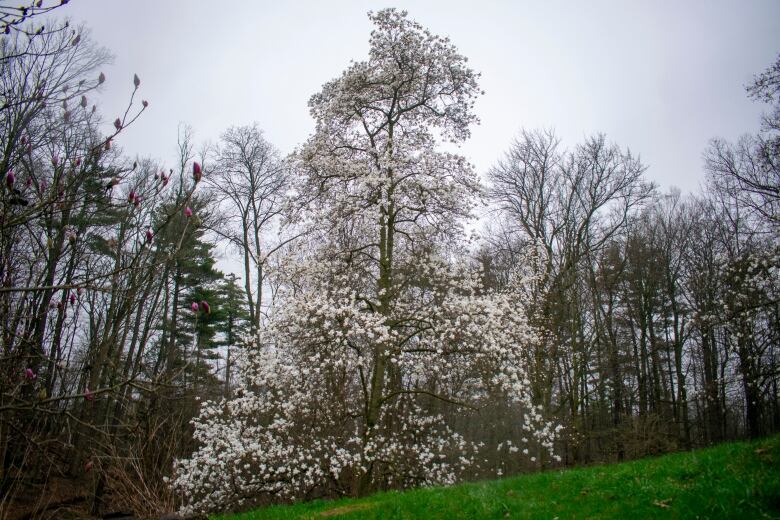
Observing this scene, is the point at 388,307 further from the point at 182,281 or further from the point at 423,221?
the point at 182,281

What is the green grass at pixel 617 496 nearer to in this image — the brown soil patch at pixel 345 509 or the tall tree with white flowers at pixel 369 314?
the brown soil patch at pixel 345 509

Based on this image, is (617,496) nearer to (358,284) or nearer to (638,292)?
(358,284)

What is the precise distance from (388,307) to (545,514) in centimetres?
628

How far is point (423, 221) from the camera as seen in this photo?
1279 centimetres

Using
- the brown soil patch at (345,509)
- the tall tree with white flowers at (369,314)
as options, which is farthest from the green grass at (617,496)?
the tall tree with white flowers at (369,314)

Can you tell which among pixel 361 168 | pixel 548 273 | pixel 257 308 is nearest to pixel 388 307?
pixel 361 168

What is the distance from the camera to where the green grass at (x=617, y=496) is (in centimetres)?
464

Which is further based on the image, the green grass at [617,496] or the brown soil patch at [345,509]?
the brown soil patch at [345,509]

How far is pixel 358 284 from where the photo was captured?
41.9 ft

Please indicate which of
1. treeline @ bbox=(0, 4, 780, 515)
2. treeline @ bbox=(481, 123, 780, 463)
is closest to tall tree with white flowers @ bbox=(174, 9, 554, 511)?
treeline @ bbox=(0, 4, 780, 515)

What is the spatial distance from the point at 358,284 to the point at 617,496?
7.95m

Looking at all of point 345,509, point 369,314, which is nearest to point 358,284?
point 369,314

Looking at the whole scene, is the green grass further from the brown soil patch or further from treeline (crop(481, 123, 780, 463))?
treeline (crop(481, 123, 780, 463))

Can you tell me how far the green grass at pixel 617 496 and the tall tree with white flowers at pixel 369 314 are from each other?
91.4 inches
